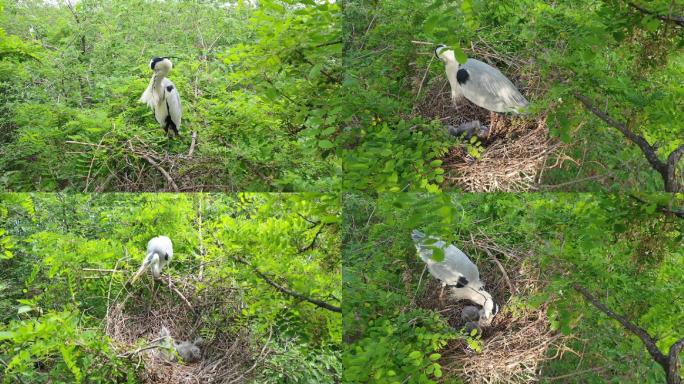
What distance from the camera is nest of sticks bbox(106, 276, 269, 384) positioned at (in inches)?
109

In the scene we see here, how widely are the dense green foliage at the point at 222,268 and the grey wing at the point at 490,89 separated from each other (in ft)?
1.94

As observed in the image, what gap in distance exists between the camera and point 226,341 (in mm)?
2850

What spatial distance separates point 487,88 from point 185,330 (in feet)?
4.24

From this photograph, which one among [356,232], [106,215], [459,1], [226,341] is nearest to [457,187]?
[356,232]

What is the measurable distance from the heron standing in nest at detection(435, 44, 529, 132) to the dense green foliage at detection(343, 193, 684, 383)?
31 cm

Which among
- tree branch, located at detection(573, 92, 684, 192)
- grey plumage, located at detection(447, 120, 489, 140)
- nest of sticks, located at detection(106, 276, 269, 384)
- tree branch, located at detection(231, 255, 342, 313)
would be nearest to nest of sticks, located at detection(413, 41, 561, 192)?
grey plumage, located at detection(447, 120, 489, 140)

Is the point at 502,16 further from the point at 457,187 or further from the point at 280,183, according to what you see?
the point at 280,183

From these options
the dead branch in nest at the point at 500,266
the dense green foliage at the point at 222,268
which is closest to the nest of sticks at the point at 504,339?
the dead branch in nest at the point at 500,266

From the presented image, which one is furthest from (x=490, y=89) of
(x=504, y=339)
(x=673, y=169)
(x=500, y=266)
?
(x=504, y=339)

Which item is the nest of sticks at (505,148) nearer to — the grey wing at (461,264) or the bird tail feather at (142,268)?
the grey wing at (461,264)

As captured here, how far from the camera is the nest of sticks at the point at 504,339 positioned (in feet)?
8.80

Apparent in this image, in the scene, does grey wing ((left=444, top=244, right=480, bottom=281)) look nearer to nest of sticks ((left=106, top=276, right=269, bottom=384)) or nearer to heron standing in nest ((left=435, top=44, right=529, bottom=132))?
heron standing in nest ((left=435, top=44, right=529, bottom=132))

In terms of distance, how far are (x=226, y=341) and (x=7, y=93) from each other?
4.35 ft

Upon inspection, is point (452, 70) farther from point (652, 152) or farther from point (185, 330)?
point (185, 330)
